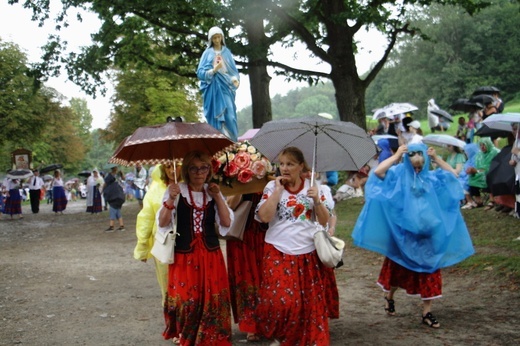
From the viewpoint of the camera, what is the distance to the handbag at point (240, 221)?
19.8 ft

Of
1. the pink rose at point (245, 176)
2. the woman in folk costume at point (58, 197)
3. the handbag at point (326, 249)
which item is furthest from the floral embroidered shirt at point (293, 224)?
the woman in folk costume at point (58, 197)

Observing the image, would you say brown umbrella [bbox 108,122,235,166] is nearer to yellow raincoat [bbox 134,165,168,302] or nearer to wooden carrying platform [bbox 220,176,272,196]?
wooden carrying platform [bbox 220,176,272,196]

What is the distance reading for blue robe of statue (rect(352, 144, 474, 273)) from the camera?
645cm

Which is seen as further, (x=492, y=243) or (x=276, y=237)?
(x=492, y=243)

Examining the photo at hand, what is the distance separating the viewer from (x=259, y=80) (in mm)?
20141

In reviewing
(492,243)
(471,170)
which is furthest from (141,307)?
(471,170)

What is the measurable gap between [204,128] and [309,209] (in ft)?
3.75

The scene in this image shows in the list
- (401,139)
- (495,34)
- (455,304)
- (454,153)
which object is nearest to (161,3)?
(401,139)

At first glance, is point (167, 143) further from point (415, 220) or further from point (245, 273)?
point (415, 220)

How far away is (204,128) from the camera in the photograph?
507cm

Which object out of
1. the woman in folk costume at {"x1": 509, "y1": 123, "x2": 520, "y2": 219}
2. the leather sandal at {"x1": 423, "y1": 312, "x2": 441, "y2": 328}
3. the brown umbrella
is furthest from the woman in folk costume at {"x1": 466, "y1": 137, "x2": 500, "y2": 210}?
the brown umbrella

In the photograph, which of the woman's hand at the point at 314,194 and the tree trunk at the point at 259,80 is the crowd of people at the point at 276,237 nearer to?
the woman's hand at the point at 314,194

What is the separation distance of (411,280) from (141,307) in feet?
11.4

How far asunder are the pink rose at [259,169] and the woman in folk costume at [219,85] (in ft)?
5.71
